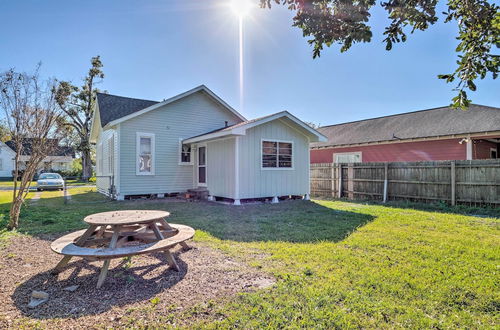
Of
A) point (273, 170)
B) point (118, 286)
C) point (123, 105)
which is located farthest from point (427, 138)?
point (123, 105)

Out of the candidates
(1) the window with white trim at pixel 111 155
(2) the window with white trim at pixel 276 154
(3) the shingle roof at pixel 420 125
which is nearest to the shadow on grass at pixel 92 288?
(2) the window with white trim at pixel 276 154

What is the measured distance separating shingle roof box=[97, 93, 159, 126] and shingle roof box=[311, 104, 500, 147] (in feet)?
38.1

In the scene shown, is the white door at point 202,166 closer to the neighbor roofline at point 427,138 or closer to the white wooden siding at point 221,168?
the white wooden siding at point 221,168

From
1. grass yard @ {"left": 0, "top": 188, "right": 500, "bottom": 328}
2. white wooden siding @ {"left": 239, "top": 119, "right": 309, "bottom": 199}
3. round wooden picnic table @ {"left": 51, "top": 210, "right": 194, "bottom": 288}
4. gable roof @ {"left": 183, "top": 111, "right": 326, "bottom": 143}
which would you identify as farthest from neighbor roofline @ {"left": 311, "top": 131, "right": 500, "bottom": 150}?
round wooden picnic table @ {"left": 51, "top": 210, "right": 194, "bottom": 288}

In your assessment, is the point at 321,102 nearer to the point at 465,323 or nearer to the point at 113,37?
the point at 113,37

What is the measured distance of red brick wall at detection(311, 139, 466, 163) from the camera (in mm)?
13071

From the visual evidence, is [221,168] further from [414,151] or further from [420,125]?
[420,125]

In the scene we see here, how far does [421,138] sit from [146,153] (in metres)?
13.2

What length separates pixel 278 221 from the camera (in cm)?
693

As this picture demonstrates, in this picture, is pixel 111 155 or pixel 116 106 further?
pixel 116 106

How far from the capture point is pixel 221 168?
10.5m

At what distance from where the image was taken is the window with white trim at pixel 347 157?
1696cm

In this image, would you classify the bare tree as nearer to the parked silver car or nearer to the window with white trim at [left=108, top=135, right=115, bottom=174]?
the window with white trim at [left=108, top=135, right=115, bottom=174]

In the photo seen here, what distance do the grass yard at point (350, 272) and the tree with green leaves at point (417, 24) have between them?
81.4 inches
